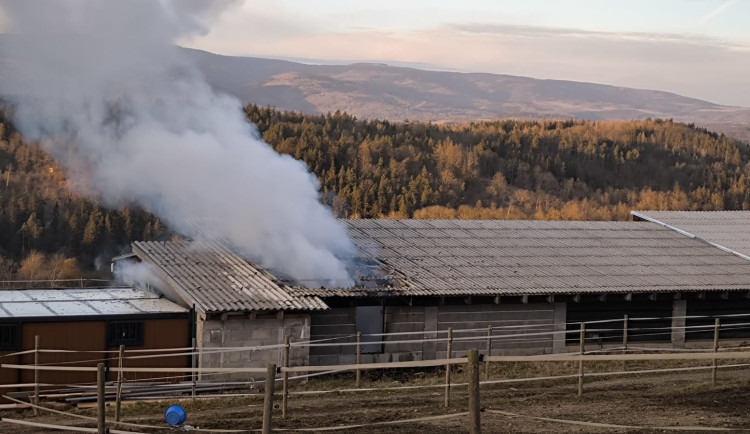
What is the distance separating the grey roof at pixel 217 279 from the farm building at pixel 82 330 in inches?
25.9

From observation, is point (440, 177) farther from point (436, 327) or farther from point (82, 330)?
point (82, 330)

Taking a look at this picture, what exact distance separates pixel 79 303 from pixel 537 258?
12.2m

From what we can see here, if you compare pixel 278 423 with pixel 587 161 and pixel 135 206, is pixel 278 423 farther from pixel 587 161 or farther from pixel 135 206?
pixel 587 161

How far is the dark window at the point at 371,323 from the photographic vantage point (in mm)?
24562

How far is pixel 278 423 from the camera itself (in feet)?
55.4

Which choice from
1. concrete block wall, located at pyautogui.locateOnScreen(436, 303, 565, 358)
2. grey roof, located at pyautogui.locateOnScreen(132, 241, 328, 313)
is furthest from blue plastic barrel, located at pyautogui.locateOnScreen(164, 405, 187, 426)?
concrete block wall, located at pyautogui.locateOnScreen(436, 303, 565, 358)

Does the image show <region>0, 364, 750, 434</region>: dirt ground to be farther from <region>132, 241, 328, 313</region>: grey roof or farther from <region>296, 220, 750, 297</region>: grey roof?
<region>296, 220, 750, 297</region>: grey roof

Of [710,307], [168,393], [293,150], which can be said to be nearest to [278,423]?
[168,393]

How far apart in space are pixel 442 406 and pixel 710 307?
12.8 m

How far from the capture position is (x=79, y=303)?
73.8ft

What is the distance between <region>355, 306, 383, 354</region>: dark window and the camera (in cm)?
2456

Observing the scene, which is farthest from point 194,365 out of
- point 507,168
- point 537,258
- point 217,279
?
point 507,168

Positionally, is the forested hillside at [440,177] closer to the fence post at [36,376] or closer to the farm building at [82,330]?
the farm building at [82,330]

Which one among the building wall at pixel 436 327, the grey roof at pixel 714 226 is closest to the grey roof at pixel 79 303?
the building wall at pixel 436 327
